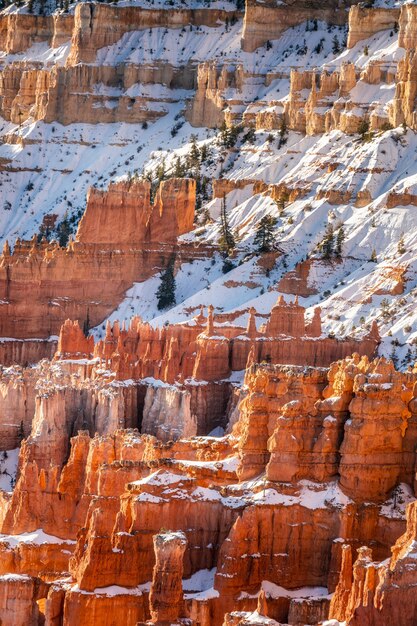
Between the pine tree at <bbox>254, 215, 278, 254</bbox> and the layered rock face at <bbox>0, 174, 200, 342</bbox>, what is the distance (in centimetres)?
451

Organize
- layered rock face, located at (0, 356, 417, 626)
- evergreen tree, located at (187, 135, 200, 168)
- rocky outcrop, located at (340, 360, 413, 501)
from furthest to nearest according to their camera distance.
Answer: evergreen tree, located at (187, 135, 200, 168) → rocky outcrop, located at (340, 360, 413, 501) → layered rock face, located at (0, 356, 417, 626)

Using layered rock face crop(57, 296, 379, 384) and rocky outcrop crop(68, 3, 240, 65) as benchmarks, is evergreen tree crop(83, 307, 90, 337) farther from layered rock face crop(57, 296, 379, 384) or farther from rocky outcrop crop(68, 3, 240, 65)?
rocky outcrop crop(68, 3, 240, 65)

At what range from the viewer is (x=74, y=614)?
88312 mm

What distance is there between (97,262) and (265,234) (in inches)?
432

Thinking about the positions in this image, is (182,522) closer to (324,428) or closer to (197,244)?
(324,428)

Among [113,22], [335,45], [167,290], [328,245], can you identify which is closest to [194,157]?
[335,45]

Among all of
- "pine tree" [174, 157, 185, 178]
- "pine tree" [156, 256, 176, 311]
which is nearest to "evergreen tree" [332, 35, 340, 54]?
"pine tree" [174, 157, 185, 178]

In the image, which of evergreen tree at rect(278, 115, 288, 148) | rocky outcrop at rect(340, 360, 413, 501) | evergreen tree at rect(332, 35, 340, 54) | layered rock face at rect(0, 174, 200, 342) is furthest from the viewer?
evergreen tree at rect(332, 35, 340, 54)

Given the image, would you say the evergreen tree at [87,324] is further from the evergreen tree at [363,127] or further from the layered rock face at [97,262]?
the evergreen tree at [363,127]

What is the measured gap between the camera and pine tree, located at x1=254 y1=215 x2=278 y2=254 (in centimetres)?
14562

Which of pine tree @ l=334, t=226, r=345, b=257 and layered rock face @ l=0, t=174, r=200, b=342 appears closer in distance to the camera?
pine tree @ l=334, t=226, r=345, b=257

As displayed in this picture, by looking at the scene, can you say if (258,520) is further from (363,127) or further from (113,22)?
(113,22)

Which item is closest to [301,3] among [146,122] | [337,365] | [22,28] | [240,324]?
[146,122]

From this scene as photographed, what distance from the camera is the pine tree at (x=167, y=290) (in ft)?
482
